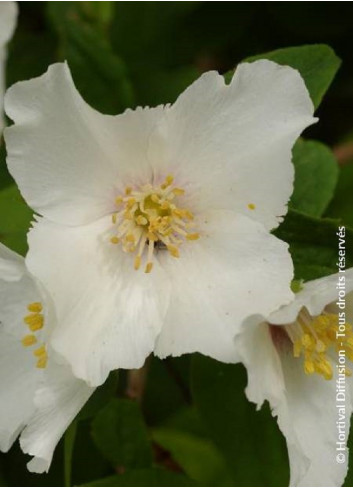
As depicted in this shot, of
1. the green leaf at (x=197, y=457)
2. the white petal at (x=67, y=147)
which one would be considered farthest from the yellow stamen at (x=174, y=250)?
the green leaf at (x=197, y=457)

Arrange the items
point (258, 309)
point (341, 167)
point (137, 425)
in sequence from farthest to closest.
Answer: point (341, 167) < point (137, 425) < point (258, 309)

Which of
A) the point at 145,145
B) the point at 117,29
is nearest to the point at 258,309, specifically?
the point at 145,145

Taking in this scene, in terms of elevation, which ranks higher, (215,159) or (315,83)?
(315,83)

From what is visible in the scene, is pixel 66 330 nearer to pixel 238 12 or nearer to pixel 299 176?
pixel 299 176

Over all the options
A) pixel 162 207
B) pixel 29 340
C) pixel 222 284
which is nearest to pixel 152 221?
pixel 162 207

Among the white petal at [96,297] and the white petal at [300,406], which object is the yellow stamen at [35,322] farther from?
the white petal at [300,406]

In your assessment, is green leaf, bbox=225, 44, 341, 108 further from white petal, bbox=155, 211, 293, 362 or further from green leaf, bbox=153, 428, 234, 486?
green leaf, bbox=153, 428, 234, 486

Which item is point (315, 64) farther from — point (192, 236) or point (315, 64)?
point (192, 236)
